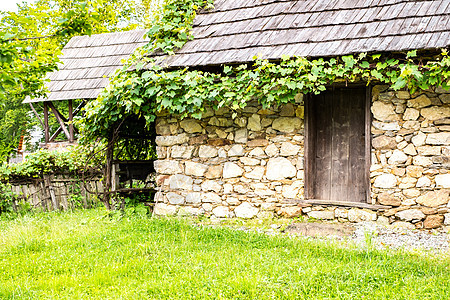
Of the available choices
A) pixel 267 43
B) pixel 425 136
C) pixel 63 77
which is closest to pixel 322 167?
pixel 425 136

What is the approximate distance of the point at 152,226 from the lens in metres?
5.97

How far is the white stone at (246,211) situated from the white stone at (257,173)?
0.41m

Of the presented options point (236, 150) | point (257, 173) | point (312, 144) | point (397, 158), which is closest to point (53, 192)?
point (236, 150)

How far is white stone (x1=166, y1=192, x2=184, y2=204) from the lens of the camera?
680cm

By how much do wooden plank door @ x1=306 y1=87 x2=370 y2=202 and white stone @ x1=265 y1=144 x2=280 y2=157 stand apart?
44 cm

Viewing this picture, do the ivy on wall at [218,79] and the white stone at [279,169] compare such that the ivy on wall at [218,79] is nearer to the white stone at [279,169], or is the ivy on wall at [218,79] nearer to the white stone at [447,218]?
the white stone at [279,169]

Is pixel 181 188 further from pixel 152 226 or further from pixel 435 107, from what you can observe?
pixel 435 107

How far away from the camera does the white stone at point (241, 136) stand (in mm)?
6426

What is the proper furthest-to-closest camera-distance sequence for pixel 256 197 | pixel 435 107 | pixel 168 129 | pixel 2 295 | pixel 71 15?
1. pixel 168 129
2. pixel 256 197
3. pixel 435 107
4. pixel 71 15
5. pixel 2 295

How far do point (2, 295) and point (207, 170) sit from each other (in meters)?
3.42

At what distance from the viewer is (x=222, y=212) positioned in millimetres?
6531

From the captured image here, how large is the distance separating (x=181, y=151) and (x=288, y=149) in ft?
5.54

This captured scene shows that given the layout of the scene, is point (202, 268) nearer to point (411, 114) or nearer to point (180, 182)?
point (180, 182)

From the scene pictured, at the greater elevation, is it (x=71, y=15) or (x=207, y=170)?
(x=71, y=15)
